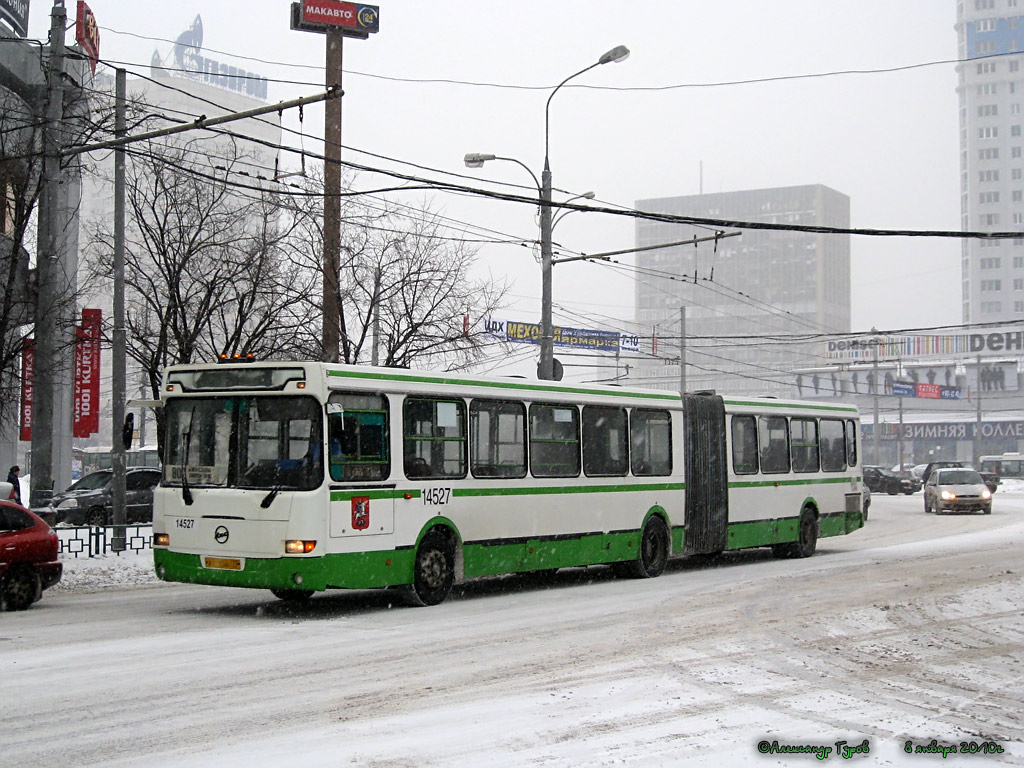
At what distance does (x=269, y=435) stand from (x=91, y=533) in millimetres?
9559

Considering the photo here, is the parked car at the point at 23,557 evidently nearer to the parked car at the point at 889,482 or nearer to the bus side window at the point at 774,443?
the bus side window at the point at 774,443

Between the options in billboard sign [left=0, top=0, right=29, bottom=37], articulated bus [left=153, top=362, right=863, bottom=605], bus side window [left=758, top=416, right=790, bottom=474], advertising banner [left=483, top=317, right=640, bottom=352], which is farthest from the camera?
advertising banner [left=483, top=317, right=640, bottom=352]

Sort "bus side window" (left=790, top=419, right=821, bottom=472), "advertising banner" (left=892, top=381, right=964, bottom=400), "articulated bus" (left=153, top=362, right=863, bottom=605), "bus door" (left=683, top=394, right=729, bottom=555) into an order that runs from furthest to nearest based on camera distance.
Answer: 1. "advertising banner" (left=892, top=381, right=964, bottom=400)
2. "bus side window" (left=790, top=419, right=821, bottom=472)
3. "bus door" (left=683, top=394, right=729, bottom=555)
4. "articulated bus" (left=153, top=362, right=863, bottom=605)

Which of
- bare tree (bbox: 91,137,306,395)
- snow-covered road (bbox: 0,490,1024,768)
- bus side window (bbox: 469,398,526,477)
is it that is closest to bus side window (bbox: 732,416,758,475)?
snow-covered road (bbox: 0,490,1024,768)

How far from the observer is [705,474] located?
2059 centimetres

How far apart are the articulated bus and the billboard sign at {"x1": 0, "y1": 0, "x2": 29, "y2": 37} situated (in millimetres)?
20045

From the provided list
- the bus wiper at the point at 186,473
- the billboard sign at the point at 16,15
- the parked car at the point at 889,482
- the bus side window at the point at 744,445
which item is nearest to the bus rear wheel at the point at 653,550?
the bus side window at the point at 744,445

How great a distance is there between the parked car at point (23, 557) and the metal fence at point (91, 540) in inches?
259

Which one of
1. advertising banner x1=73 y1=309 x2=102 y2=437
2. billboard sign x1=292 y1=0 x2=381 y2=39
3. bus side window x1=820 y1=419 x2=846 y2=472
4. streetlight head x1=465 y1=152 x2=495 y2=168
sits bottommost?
bus side window x1=820 y1=419 x2=846 y2=472

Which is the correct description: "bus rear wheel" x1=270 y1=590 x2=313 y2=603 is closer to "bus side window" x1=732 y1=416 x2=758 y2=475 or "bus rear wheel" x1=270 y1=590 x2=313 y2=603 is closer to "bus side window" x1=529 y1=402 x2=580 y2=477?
"bus side window" x1=529 y1=402 x2=580 y2=477

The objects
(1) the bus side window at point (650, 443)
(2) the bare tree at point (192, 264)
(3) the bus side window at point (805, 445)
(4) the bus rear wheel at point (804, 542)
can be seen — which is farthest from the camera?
(2) the bare tree at point (192, 264)

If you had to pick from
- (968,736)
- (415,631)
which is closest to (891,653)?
(968,736)

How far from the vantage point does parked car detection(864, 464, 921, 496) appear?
205ft

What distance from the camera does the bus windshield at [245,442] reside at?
13.5 metres
